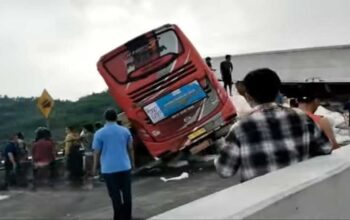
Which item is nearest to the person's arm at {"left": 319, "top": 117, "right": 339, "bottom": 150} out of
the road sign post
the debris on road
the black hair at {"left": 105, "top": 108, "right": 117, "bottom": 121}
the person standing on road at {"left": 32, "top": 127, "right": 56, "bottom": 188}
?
the black hair at {"left": 105, "top": 108, "right": 117, "bottom": 121}

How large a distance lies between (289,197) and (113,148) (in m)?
5.68

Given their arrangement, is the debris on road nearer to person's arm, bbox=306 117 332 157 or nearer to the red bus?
the red bus

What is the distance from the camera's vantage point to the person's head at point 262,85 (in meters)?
5.38

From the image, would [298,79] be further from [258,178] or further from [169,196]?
[258,178]

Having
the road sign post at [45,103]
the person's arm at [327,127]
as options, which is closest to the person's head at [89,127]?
the road sign post at [45,103]

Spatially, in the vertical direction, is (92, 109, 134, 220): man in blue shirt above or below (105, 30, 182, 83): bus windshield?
below

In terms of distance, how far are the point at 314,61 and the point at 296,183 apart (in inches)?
1093

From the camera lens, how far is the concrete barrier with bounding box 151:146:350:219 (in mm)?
4219

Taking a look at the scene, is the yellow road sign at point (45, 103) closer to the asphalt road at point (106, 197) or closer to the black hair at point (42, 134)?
the asphalt road at point (106, 197)

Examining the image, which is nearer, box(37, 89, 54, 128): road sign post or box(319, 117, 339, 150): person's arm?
box(319, 117, 339, 150): person's arm

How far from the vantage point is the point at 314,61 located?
106 ft

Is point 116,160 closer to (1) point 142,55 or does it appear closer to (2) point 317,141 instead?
(2) point 317,141

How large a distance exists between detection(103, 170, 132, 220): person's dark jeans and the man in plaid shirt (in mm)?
4978

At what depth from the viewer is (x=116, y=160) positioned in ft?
33.4
